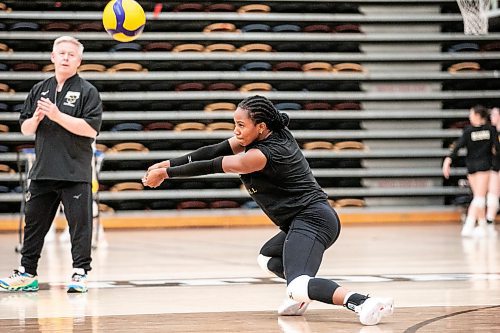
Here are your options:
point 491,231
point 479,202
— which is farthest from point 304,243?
point 491,231

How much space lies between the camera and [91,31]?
15500 millimetres

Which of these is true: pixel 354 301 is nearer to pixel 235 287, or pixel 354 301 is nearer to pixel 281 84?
pixel 235 287

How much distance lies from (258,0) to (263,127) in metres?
10.6

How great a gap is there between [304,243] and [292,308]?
41 centimetres

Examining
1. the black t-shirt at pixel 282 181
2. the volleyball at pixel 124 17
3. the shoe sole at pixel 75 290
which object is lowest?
the shoe sole at pixel 75 290

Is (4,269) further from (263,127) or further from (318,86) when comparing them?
(318,86)

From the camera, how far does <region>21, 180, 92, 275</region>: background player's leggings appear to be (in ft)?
23.7

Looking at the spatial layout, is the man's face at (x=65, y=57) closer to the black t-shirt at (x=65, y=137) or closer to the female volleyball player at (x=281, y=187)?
the black t-shirt at (x=65, y=137)

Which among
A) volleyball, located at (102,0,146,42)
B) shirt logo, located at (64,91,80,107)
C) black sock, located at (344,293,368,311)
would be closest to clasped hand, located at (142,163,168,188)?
black sock, located at (344,293,368,311)

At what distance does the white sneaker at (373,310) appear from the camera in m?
5.39

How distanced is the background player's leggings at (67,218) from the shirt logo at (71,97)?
59 centimetres

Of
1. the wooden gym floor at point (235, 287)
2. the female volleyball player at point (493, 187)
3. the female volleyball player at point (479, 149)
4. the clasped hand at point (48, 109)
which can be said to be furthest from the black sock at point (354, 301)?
the female volleyball player at point (493, 187)

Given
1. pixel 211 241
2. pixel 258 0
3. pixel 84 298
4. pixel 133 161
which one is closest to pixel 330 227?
pixel 84 298

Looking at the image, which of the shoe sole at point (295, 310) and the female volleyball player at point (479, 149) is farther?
the female volleyball player at point (479, 149)
